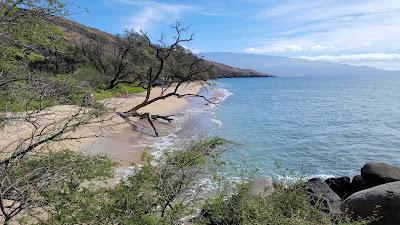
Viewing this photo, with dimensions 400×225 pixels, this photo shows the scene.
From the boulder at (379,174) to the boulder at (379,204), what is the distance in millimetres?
3287

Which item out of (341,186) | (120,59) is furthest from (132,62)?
(341,186)

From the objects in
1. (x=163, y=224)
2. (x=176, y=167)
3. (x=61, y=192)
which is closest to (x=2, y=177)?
(x=61, y=192)

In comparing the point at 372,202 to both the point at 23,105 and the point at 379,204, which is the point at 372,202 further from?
the point at 23,105

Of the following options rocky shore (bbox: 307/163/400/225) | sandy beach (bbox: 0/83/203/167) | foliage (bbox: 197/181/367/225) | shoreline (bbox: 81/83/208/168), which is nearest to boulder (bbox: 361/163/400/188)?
Result: rocky shore (bbox: 307/163/400/225)

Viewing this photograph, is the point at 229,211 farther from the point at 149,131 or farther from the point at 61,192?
the point at 149,131

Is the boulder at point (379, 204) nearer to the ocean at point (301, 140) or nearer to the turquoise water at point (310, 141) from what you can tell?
the turquoise water at point (310, 141)

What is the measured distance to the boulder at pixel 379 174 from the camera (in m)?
14.9

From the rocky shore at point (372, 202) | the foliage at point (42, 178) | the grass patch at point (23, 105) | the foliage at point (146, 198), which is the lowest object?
the rocky shore at point (372, 202)

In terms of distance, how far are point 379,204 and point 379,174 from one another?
4177 mm

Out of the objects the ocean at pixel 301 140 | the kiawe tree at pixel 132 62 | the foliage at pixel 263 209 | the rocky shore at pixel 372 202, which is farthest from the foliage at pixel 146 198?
the kiawe tree at pixel 132 62

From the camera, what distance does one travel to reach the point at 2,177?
21.7 ft

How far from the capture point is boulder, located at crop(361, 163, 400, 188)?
14.9 m

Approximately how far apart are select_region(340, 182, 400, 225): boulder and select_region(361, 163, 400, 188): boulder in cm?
329

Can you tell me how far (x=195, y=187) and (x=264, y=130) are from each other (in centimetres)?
2419
